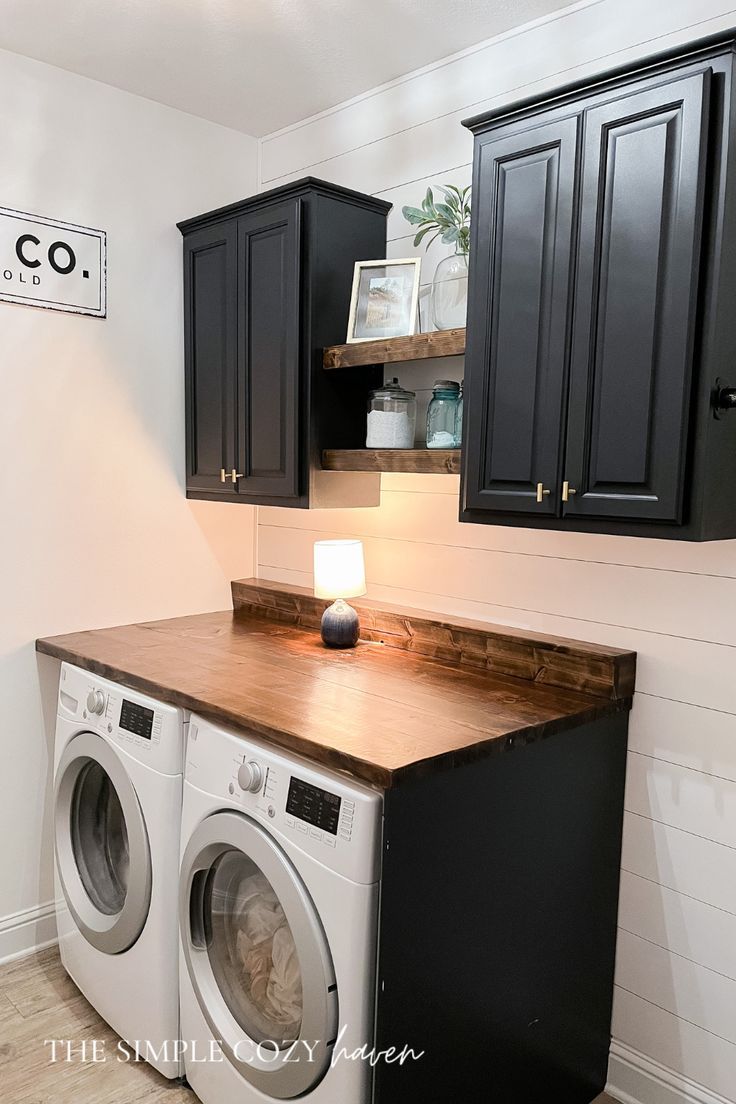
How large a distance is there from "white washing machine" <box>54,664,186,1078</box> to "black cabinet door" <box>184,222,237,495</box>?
0.82m

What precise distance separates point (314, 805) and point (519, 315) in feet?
3.65

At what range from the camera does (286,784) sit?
1.68 m

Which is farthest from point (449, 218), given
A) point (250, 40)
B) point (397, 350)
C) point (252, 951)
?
point (252, 951)

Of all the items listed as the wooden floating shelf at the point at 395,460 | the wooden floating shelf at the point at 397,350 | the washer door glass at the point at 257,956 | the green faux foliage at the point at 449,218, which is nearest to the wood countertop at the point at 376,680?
the washer door glass at the point at 257,956

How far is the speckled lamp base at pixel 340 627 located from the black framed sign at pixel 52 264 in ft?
3.93

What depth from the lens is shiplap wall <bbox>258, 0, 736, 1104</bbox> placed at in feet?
6.27

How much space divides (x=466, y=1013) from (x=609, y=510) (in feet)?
3.47

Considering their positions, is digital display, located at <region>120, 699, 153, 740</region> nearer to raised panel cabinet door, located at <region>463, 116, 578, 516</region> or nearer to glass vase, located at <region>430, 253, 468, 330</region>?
raised panel cabinet door, located at <region>463, 116, 578, 516</region>

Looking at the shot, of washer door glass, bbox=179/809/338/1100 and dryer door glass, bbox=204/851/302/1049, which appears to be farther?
dryer door glass, bbox=204/851/302/1049

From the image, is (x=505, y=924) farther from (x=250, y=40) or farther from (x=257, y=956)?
(x=250, y=40)

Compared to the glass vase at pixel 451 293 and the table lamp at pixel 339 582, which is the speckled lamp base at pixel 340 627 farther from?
the glass vase at pixel 451 293

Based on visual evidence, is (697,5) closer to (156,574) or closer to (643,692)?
(643,692)

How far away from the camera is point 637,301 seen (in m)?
1.65

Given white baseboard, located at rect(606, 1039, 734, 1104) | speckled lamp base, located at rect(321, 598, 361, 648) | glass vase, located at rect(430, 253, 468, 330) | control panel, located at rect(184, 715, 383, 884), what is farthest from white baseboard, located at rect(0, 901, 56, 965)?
glass vase, located at rect(430, 253, 468, 330)
